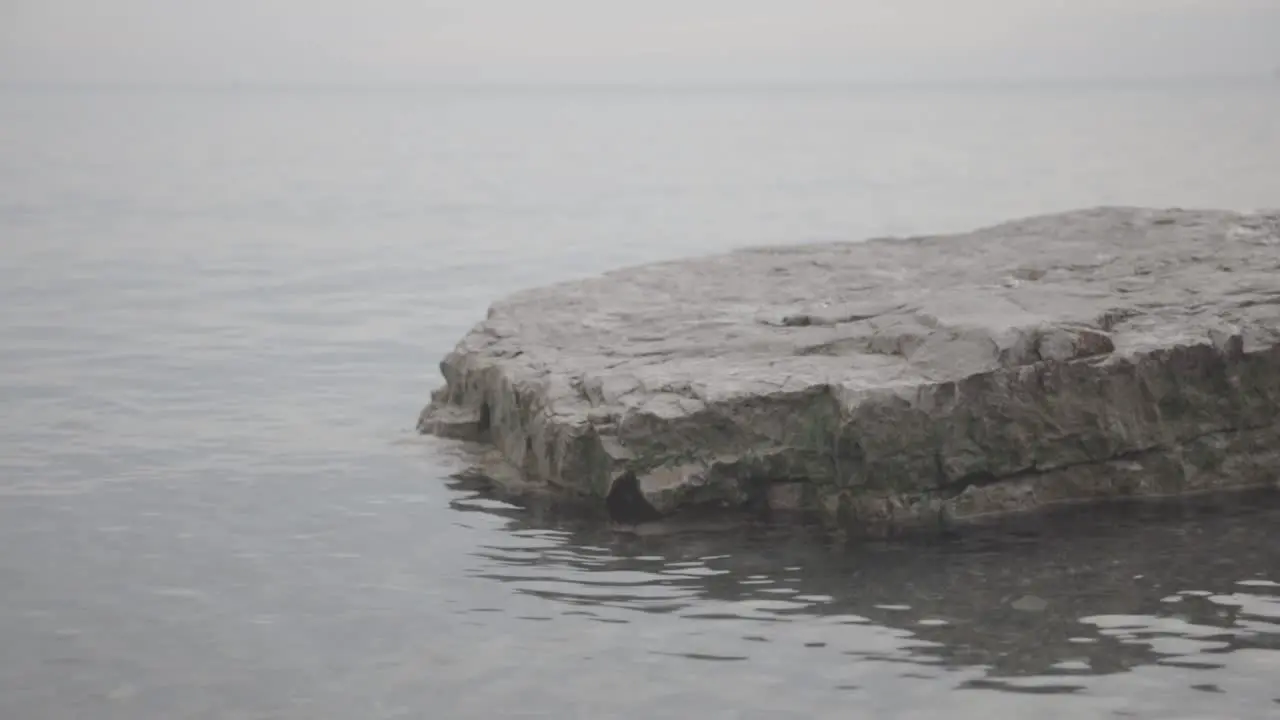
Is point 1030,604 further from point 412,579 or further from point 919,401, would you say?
point 412,579

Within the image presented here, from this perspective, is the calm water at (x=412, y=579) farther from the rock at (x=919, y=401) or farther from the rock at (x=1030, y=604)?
the rock at (x=919, y=401)

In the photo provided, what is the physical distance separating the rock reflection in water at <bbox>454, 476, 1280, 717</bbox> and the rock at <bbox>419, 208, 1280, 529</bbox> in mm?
348

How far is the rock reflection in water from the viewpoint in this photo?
23.9 feet

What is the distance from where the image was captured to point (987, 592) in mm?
8398

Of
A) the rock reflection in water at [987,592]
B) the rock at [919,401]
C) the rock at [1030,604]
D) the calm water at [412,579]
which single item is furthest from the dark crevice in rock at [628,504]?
the rock at [1030,604]

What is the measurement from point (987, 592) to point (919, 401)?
5.14 ft

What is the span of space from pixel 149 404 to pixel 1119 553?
31.9ft

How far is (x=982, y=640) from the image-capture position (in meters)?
7.69

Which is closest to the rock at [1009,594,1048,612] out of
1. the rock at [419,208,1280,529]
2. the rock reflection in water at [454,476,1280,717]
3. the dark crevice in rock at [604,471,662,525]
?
A: the rock reflection in water at [454,476,1280,717]

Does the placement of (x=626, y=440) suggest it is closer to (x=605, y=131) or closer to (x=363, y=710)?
(x=363, y=710)

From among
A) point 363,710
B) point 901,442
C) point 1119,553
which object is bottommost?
point 363,710

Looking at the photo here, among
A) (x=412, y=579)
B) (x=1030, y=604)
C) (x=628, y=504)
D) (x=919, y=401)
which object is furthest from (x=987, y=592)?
(x=412, y=579)

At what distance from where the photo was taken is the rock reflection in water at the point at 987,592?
7285 millimetres

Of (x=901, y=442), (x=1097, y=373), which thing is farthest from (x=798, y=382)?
(x=1097, y=373)
